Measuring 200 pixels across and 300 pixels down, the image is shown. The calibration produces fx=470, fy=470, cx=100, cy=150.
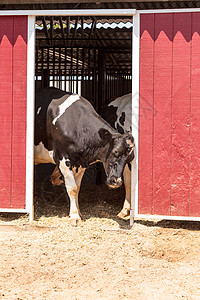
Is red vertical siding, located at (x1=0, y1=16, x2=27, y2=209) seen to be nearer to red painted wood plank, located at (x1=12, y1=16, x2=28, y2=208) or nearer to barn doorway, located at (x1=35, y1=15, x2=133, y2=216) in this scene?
red painted wood plank, located at (x1=12, y1=16, x2=28, y2=208)

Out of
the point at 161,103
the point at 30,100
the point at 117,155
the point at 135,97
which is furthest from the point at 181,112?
the point at 30,100

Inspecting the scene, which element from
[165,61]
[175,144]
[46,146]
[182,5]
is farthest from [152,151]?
[182,5]

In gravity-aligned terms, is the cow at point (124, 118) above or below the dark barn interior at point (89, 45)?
below

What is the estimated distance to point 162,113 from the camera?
6016mm

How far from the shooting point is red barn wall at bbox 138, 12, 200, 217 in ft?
19.6

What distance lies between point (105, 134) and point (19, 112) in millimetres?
1196

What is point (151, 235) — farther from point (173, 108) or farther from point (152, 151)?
point (173, 108)

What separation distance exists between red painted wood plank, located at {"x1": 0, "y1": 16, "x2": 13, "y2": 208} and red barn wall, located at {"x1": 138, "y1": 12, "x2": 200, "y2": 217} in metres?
1.73

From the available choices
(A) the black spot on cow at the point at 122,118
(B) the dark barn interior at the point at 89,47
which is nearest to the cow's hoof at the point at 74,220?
(A) the black spot on cow at the point at 122,118

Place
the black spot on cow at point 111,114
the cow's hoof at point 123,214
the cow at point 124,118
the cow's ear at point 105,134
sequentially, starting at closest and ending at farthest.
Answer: the cow's ear at point 105,134
the cow's hoof at point 123,214
the cow at point 124,118
the black spot on cow at point 111,114

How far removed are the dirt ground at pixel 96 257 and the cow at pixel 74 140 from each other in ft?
→ 1.82

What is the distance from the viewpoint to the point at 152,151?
6.04 m

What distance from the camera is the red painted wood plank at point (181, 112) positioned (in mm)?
5973

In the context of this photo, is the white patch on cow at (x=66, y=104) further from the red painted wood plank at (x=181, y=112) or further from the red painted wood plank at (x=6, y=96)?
the red painted wood plank at (x=181, y=112)
